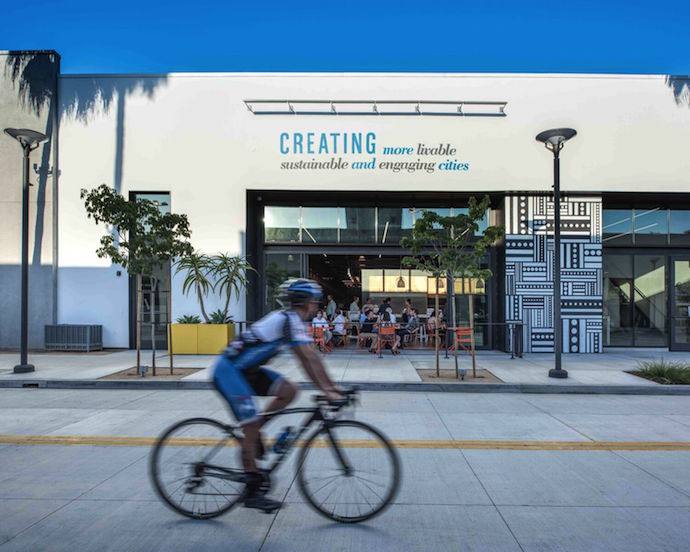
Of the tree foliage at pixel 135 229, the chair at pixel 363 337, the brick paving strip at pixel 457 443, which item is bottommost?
the brick paving strip at pixel 457 443

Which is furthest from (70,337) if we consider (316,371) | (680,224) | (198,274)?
(680,224)

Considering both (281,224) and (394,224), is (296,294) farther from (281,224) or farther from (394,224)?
(281,224)

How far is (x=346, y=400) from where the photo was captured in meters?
3.30

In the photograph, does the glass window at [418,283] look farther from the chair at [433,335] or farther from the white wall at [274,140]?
the white wall at [274,140]

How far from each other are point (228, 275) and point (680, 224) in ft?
46.8

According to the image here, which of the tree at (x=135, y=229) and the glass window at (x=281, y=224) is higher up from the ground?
the glass window at (x=281, y=224)

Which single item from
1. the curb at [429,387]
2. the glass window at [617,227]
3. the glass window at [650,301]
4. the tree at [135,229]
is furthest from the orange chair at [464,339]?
the tree at [135,229]

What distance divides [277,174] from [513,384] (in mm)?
9054

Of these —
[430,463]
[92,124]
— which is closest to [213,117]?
[92,124]

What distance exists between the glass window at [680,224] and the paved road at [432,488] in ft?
32.8

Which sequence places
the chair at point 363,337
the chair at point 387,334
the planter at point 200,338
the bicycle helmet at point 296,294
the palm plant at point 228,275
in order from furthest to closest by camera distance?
the chair at point 363,337 < the palm plant at point 228,275 < the chair at point 387,334 < the planter at point 200,338 < the bicycle helmet at point 296,294

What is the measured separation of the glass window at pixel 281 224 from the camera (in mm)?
15148

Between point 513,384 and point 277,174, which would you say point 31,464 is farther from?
point 277,174

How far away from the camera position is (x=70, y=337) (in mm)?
13711
